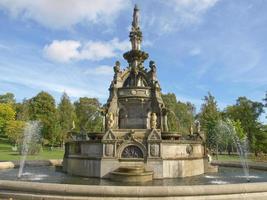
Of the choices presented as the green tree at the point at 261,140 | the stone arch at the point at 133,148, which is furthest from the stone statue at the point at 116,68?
the green tree at the point at 261,140

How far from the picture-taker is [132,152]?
21906mm

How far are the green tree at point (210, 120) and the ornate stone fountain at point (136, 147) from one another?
42.4 metres

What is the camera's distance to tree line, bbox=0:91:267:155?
6906 centimetres

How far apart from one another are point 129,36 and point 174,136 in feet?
41.6

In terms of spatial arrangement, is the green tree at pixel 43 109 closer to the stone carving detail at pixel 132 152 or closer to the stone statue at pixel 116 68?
the stone statue at pixel 116 68

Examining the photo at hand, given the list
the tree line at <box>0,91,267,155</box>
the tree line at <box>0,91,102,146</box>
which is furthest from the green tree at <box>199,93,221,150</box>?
the tree line at <box>0,91,102,146</box>

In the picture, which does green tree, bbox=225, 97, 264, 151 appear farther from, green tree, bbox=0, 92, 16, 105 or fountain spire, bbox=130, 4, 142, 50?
green tree, bbox=0, 92, 16, 105

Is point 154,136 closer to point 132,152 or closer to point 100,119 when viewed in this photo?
point 132,152

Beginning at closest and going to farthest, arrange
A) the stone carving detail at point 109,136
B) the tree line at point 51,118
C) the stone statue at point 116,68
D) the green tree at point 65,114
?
1. the stone carving detail at point 109,136
2. the stone statue at point 116,68
3. the tree line at point 51,118
4. the green tree at point 65,114

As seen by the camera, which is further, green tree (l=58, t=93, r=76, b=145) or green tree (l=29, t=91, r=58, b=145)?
green tree (l=58, t=93, r=76, b=145)

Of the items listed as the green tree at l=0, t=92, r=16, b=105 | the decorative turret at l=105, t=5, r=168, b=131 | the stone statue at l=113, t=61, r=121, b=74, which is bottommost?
the decorative turret at l=105, t=5, r=168, b=131

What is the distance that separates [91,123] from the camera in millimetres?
78438

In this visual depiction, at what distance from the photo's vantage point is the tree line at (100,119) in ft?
227

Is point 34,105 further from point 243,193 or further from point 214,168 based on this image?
point 243,193
